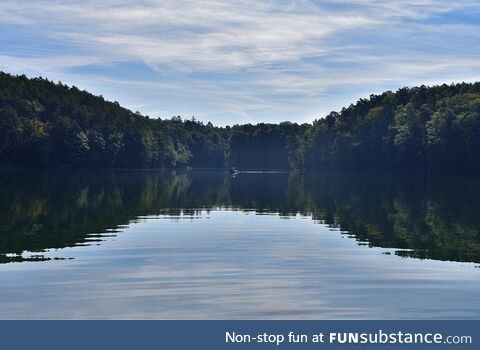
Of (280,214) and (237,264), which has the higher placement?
(280,214)

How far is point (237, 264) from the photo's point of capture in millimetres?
27812

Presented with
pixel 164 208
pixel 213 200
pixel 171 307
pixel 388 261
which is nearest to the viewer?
pixel 171 307

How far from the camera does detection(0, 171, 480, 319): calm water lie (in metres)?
20.0

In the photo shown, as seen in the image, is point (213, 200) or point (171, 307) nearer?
point (171, 307)

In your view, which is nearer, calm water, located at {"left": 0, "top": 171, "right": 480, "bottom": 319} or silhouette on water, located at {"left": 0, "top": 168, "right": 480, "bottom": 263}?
calm water, located at {"left": 0, "top": 171, "right": 480, "bottom": 319}

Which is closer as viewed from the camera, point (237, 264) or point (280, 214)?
point (237, 264)

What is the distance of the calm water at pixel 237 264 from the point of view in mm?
19953

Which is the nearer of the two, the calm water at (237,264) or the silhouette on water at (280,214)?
the calm water at (237,264)

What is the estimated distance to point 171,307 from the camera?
1984 centimetres

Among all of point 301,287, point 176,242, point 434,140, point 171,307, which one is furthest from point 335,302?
point 434,140

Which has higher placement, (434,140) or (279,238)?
(434,140)
